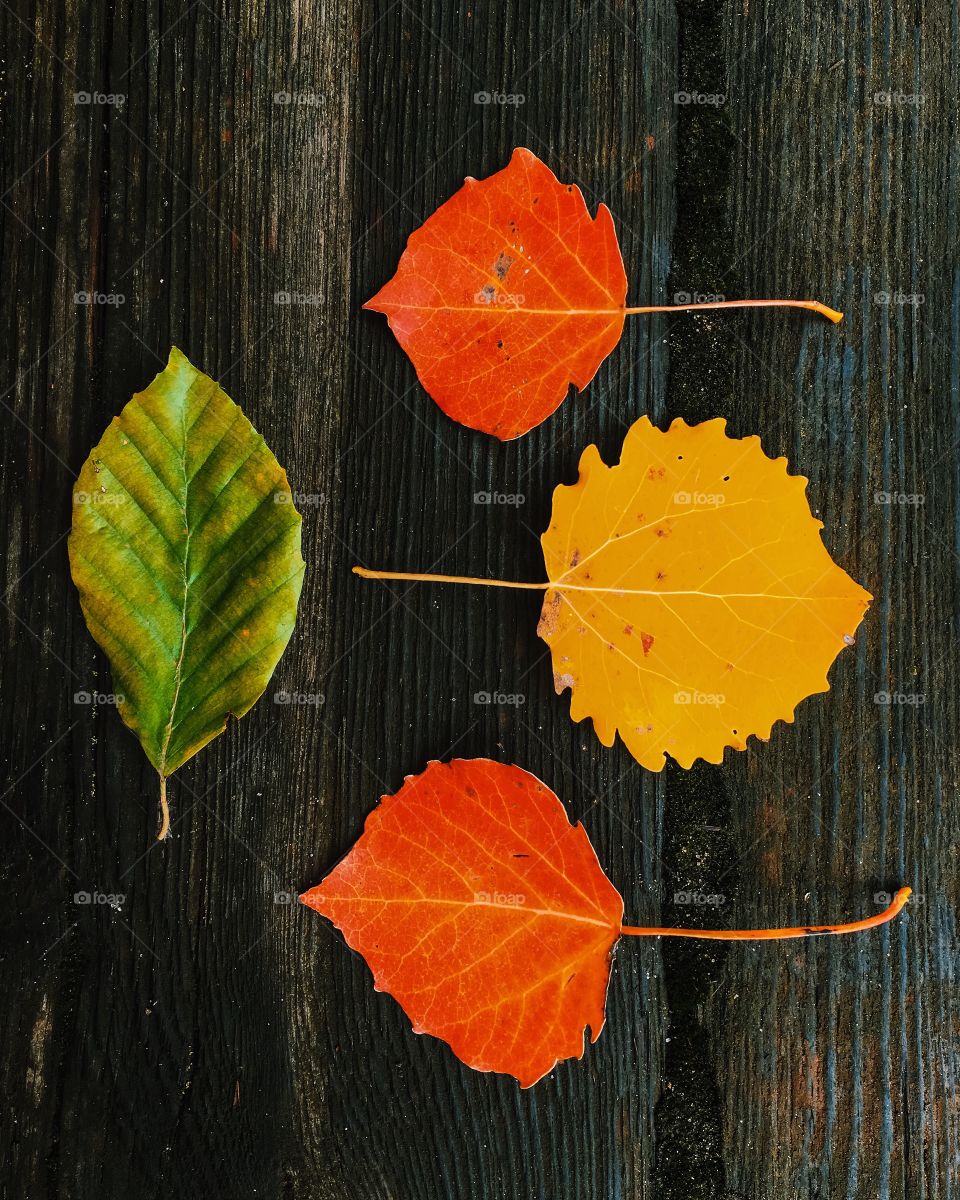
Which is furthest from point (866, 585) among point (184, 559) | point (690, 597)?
point (184, 559)

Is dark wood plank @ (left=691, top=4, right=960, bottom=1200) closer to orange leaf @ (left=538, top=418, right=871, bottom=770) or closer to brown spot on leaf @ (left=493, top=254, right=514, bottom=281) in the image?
orange leaf @ (left=538, top=418, right=871, bottom=770)

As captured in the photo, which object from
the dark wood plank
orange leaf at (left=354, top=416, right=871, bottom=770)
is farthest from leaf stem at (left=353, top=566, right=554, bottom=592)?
the dark wood plank

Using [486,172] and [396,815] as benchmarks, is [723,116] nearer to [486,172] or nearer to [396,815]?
[486,172]

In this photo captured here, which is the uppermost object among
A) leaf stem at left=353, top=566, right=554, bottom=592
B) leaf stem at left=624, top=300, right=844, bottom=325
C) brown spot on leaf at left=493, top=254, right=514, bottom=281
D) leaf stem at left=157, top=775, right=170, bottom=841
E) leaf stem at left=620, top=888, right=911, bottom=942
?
brown spot on leaf at left=493, top=254, right=514, bottom=281

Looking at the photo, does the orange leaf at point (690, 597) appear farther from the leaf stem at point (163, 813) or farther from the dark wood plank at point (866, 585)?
the leaf stem at point (163, 813)

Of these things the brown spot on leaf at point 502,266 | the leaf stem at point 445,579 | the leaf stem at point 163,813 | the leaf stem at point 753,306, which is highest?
the brown spot on leaf at point 502,266

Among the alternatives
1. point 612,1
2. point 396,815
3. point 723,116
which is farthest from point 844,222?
point 396,815

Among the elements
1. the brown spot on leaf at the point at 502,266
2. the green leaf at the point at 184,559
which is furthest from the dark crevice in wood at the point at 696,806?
the green leaf at the point at 184,559

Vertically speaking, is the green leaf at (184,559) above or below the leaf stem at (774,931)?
above
